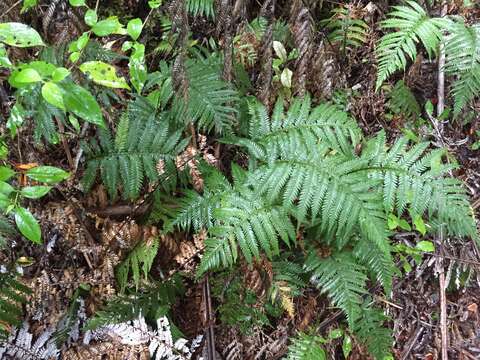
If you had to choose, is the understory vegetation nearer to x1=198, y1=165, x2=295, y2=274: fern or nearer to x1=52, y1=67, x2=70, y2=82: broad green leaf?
x1=198, y1=165, x2=295, y2=274: fern

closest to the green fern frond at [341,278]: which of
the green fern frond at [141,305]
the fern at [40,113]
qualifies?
the green fern frond at [141,305]

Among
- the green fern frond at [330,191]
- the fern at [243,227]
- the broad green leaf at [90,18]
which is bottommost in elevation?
the fern at [243,227]

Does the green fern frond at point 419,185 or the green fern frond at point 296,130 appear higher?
the green fern frond at point 296,130

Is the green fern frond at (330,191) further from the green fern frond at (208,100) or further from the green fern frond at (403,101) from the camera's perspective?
the green fern frond at (403,101)

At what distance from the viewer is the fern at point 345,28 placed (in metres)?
3.03

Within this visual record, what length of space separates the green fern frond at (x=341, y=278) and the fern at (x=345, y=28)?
1.42 meters

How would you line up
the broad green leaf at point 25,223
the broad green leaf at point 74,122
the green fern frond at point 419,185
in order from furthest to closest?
1. the green fern frond at point 419,185
2. the broad green leaf at point 74,122
3. the broad green leaf at point 25,223

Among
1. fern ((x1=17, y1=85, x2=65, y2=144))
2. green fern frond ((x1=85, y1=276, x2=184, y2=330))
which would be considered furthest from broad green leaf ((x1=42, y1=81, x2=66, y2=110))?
green fern frond ((x1=85, y1=276, x2=184, y2=330))

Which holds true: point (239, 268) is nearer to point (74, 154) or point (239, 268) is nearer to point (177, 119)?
point (177, 119)

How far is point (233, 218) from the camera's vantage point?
2.36m

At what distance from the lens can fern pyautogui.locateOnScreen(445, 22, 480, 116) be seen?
2781mm

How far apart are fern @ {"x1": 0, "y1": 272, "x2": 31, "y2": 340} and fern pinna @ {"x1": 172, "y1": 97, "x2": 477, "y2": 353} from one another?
93 centimetres

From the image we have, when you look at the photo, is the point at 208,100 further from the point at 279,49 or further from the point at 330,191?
the point at 330,191

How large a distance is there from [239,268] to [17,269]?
131 centimetres
